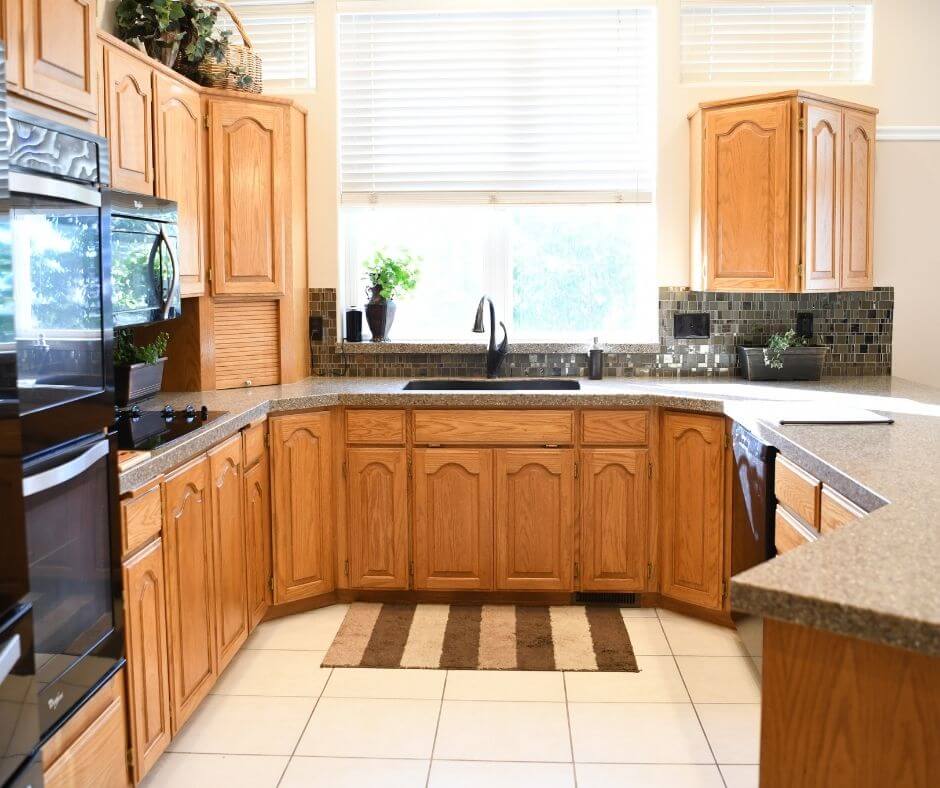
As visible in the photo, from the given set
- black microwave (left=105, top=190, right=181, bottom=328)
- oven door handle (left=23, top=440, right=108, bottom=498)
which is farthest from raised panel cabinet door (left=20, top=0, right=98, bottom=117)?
oven door handle (left=23, top=440, right=108, bottom=498)

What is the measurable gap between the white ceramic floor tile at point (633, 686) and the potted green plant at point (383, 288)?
1.84m

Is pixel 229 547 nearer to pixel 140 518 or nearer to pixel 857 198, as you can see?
pixel 140 518

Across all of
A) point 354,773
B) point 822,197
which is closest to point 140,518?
point 354,773

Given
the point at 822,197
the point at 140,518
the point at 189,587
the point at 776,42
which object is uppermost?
the point at 776,42

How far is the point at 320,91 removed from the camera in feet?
15.0

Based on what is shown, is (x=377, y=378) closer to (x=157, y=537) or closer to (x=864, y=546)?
(x=157, y=537)

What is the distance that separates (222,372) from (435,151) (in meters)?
1.40

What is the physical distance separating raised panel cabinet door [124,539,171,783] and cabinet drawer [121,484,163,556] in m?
0.04

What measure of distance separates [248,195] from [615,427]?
5.66 ft

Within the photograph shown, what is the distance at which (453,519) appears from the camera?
4.08 m

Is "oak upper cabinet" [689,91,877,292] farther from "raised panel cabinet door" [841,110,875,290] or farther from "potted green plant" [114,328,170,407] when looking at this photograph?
"potted green plant" [114,328,170,407]

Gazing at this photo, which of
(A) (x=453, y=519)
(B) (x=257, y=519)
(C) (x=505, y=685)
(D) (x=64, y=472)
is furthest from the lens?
(A) (x=453, y=519)

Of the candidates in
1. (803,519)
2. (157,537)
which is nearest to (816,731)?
(803,519)

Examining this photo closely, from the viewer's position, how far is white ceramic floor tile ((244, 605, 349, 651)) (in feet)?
12.3
